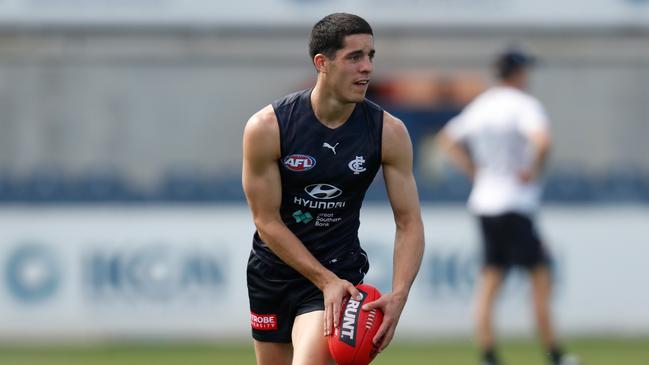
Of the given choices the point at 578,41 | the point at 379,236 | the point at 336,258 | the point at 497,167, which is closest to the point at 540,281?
the point at 497,167

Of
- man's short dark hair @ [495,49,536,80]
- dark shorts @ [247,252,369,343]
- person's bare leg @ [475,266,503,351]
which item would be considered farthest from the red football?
man's short dark hair @ [495,49,536,80]

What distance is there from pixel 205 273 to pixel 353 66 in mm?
6882

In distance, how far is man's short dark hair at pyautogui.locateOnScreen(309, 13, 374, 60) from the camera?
640cm

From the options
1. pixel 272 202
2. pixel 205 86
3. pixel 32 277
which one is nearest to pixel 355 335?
pixel 272 202

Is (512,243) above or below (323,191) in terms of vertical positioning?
below

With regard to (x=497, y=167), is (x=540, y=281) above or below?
below

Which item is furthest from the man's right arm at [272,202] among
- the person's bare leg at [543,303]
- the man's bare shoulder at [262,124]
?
the person's bare leg at [543,303]

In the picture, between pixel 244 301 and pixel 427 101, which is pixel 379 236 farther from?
pixel 427 101

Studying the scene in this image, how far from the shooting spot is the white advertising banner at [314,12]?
1572 centimetres

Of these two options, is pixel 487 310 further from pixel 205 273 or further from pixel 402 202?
pixel 402 202

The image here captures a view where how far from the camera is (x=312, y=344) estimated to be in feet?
21.5

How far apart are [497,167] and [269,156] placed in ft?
14.7

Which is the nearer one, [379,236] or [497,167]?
A: [497,167]

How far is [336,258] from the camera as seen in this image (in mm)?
6809
